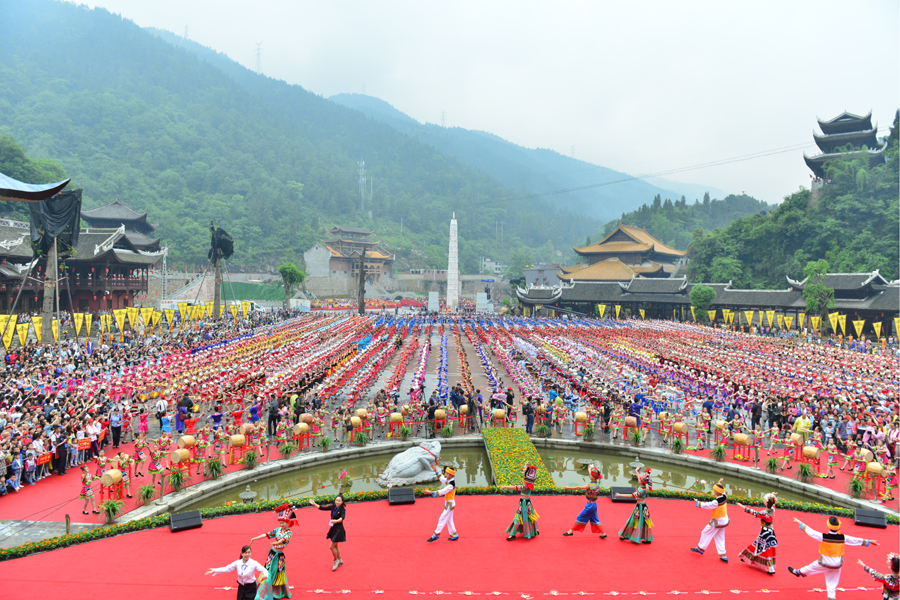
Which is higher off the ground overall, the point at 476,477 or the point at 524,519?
the point at 524,519

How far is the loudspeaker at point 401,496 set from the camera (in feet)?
30.5

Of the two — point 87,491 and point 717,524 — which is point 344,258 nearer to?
point 87,491

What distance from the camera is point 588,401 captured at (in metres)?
15.1

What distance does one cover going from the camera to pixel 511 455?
38.1 ft

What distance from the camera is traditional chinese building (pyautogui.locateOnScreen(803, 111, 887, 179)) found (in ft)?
173

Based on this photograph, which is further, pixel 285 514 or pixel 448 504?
pixel 448 504

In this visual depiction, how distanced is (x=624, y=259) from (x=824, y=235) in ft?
76.1

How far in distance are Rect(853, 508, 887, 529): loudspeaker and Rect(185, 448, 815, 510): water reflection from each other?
6.22ft

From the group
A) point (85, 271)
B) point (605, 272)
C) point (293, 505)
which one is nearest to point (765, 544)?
point (293, 505)

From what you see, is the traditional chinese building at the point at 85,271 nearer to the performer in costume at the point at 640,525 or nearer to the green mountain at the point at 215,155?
the green mountain at the point at 215,155

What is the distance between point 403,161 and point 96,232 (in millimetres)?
145468

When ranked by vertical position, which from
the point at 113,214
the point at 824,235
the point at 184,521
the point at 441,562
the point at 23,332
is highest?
the point at 113,214

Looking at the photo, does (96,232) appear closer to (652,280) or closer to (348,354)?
(348,354)

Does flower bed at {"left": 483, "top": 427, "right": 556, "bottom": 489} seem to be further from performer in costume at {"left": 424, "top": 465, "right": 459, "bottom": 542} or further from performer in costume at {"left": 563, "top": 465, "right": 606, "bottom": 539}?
performer in costume at {"left": 424, "top": 465, "right": 459, "bottom": 542}
